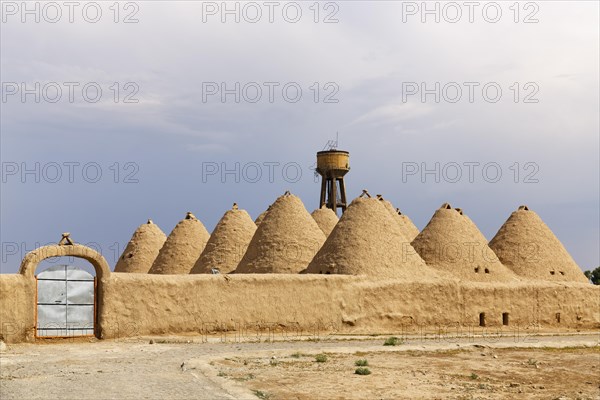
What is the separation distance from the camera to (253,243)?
91.5 ft

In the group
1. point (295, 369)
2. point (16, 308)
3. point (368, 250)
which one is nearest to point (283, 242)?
point (368, 250)

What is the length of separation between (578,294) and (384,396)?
18.3 meters

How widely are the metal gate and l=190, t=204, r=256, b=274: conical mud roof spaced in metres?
8.89

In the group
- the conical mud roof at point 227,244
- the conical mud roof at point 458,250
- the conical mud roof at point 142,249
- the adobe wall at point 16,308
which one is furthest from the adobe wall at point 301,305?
the conical mud roof at point 142,249

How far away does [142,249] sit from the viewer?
35.3 metres

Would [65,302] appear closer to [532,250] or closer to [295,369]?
[295,369]

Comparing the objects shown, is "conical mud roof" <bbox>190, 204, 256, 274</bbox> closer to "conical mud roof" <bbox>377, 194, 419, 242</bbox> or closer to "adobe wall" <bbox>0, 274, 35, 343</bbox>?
"conical mud roof" <bbox>377, 194, 419, 242</bbox>

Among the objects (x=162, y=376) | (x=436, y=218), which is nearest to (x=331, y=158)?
(x=436, y=218)

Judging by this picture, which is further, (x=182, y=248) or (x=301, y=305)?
(x=182, y=248)

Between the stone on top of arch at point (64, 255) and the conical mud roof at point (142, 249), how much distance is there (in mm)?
14347

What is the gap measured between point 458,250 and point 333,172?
13008 millimetres

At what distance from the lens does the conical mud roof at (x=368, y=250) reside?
2525cm

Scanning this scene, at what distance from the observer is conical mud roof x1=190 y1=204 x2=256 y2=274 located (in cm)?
2970

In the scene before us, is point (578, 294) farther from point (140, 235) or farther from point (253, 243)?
point (140, 235)
